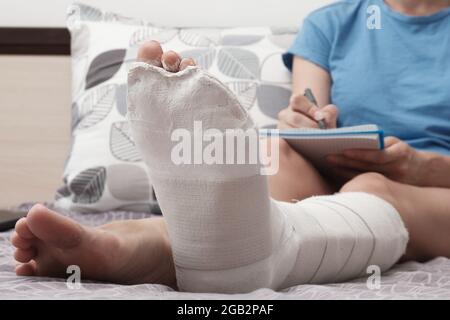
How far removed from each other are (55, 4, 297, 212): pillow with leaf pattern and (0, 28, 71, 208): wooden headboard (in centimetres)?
20

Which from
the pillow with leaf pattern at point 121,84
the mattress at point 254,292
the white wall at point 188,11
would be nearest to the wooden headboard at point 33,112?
the white wall at point 188,11

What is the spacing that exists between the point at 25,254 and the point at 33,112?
111cm

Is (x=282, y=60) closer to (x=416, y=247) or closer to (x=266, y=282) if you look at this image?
(x=416, y=247)

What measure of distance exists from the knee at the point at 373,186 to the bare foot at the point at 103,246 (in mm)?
277

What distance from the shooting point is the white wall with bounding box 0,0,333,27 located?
A: 1.66m

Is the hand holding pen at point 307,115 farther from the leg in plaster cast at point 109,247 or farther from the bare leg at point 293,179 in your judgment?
the leg in plaster cast at point 109,247

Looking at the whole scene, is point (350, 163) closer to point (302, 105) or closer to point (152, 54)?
point (302, 105)

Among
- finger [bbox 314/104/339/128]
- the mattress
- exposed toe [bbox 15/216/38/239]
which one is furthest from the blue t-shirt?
exposed toe [bbox 15/216/38/239]

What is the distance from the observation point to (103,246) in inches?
22.6

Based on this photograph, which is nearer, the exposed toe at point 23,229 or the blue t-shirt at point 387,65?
the exposed toe at point 23,229

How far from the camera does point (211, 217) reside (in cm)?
59

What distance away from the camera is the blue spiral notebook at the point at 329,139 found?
82cm

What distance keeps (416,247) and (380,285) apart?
0.70ft

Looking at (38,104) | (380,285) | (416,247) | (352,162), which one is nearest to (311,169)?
(352,162)
